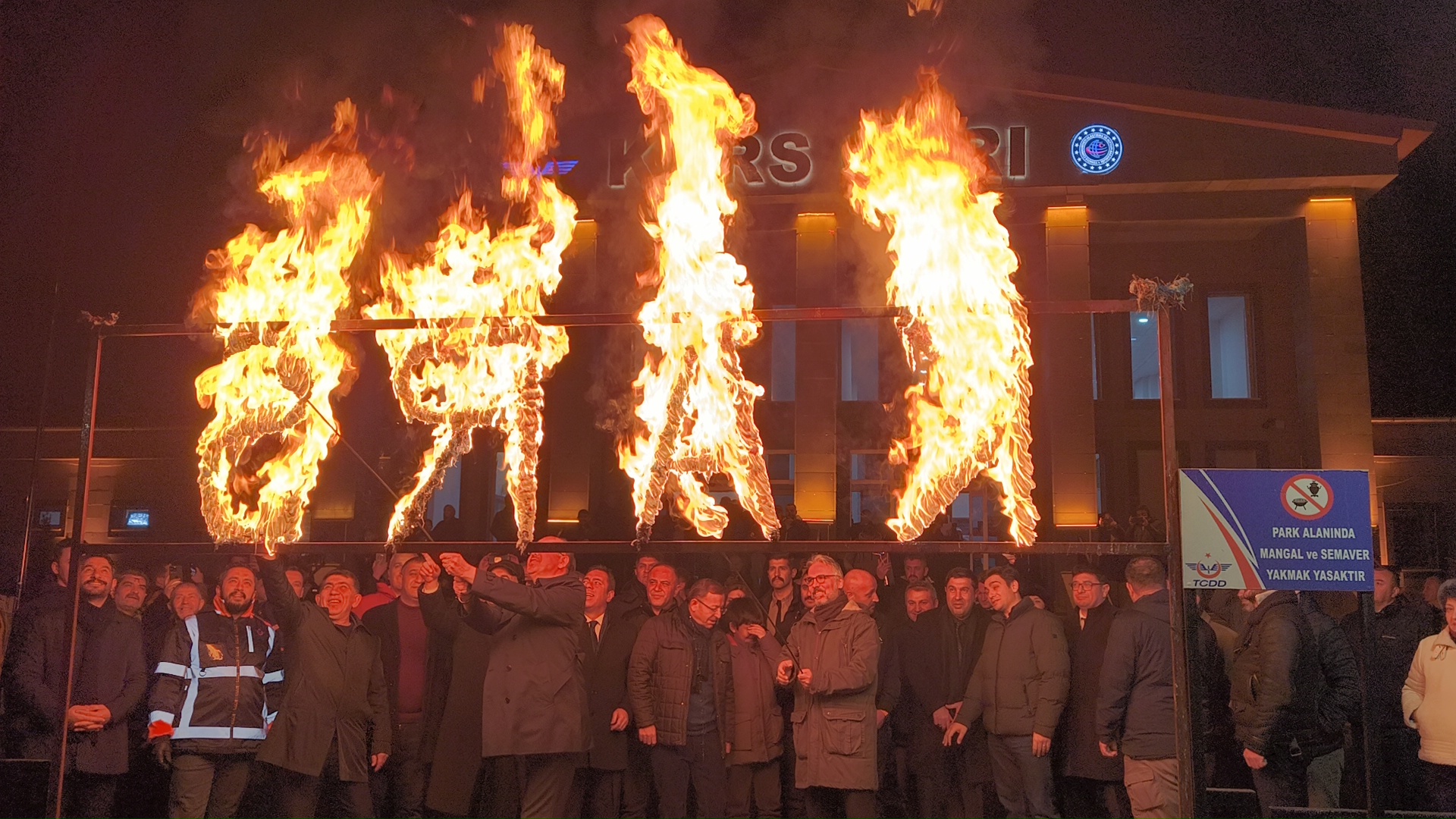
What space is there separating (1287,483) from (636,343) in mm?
12948

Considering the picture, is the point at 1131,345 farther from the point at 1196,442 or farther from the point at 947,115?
the point at 947,115

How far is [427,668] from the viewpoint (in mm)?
7746

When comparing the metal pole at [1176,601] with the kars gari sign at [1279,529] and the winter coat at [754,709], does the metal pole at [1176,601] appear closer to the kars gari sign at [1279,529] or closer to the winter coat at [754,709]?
the kars gari sign at [1279,529]

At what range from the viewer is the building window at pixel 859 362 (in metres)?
20.4

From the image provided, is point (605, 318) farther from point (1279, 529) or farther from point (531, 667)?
point (1279, 529)

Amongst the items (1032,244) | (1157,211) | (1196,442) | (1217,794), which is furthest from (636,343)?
(1217,794)

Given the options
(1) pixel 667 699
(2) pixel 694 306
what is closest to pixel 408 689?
(1) pixel 667 699

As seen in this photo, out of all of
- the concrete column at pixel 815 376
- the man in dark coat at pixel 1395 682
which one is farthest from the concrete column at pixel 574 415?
the man in dark coat at pixel 1395 682

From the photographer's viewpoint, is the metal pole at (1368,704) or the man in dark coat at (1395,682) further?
the man in dark coat at (1395,682)

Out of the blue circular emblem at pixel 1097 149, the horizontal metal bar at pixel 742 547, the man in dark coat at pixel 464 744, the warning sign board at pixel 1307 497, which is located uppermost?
the blue circular emblem at pixel 1097 149

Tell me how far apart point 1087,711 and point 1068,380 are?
11792 mm

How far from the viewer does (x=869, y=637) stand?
24.1 feet

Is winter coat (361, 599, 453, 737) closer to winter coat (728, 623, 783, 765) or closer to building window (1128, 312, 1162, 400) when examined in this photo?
winter coat (728, 623, 783, 765)

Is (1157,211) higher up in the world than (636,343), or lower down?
higher up
